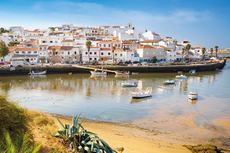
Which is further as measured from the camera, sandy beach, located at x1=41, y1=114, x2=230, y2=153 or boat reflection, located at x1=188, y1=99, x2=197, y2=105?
boat reflection, located at x1=188, y1=99, x2=197, y2=105

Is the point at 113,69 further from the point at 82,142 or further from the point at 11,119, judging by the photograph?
the point at 82,142

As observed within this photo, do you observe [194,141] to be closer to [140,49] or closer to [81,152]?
[81,152]

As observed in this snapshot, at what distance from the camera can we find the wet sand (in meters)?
11.4

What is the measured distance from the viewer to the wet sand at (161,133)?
1142 cm

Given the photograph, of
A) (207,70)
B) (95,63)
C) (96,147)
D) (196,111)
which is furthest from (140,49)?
(96,147)

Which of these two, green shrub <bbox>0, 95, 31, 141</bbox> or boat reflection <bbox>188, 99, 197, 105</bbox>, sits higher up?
green shrub <bbox>0, 95, 31, 141</bbox>

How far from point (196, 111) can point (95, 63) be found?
41.4 meters

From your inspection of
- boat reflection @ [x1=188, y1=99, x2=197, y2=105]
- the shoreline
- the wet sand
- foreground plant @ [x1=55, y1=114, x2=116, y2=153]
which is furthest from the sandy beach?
the shoreline

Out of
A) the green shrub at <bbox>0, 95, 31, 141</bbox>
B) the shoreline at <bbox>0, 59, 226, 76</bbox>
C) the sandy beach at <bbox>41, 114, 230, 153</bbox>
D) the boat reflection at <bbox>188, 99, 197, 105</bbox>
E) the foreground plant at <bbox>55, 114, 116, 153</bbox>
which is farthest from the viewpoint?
the shoreline at <bbox>0, 59, 226, 76</bbox>

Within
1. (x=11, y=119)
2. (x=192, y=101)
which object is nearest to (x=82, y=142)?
(x=11, y=119)

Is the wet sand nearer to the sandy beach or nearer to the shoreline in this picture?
the sandy beach

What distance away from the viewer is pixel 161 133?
1373cm

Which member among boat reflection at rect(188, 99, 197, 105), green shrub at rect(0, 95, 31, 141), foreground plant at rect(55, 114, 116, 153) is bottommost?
boat reflection at rect(188, 99, 197, 105)

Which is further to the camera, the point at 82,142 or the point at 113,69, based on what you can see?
the point at 113,69
